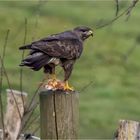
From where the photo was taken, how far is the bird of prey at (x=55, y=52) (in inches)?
262

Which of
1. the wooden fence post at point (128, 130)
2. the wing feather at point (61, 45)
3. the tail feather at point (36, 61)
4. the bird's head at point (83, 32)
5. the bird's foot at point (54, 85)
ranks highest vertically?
the bird's head at point (83, 32)

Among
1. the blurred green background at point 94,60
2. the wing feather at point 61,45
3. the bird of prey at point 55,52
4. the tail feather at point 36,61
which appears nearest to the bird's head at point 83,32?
the bird of prey at point 55,52

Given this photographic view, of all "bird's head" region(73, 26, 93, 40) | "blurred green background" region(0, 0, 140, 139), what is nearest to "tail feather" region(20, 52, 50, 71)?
"bird's head" region(73, 26, 93, 40)

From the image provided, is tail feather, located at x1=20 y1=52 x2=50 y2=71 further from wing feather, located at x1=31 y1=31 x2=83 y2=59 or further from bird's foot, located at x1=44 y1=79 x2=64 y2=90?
bird's foot, located at x1=44 y1=79 x2=64 y2=90

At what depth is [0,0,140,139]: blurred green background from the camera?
17.9 meters

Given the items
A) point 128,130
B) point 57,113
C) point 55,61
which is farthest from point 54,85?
point 128,130

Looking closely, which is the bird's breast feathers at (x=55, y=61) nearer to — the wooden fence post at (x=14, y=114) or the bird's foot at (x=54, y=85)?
the bird's foot at (x=54, y=85)

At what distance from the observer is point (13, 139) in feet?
28.6

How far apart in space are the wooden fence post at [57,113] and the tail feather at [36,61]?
20cm

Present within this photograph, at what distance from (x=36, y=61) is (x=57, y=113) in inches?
15.9

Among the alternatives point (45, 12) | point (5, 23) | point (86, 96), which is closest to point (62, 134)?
point (86, 96)

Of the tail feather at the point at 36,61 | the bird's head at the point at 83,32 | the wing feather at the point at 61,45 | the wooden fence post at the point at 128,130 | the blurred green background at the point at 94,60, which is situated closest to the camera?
the tail feather at the point at 36,61

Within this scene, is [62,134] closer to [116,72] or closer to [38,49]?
[38,49]

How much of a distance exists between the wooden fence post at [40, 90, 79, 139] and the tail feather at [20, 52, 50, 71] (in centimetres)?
20
